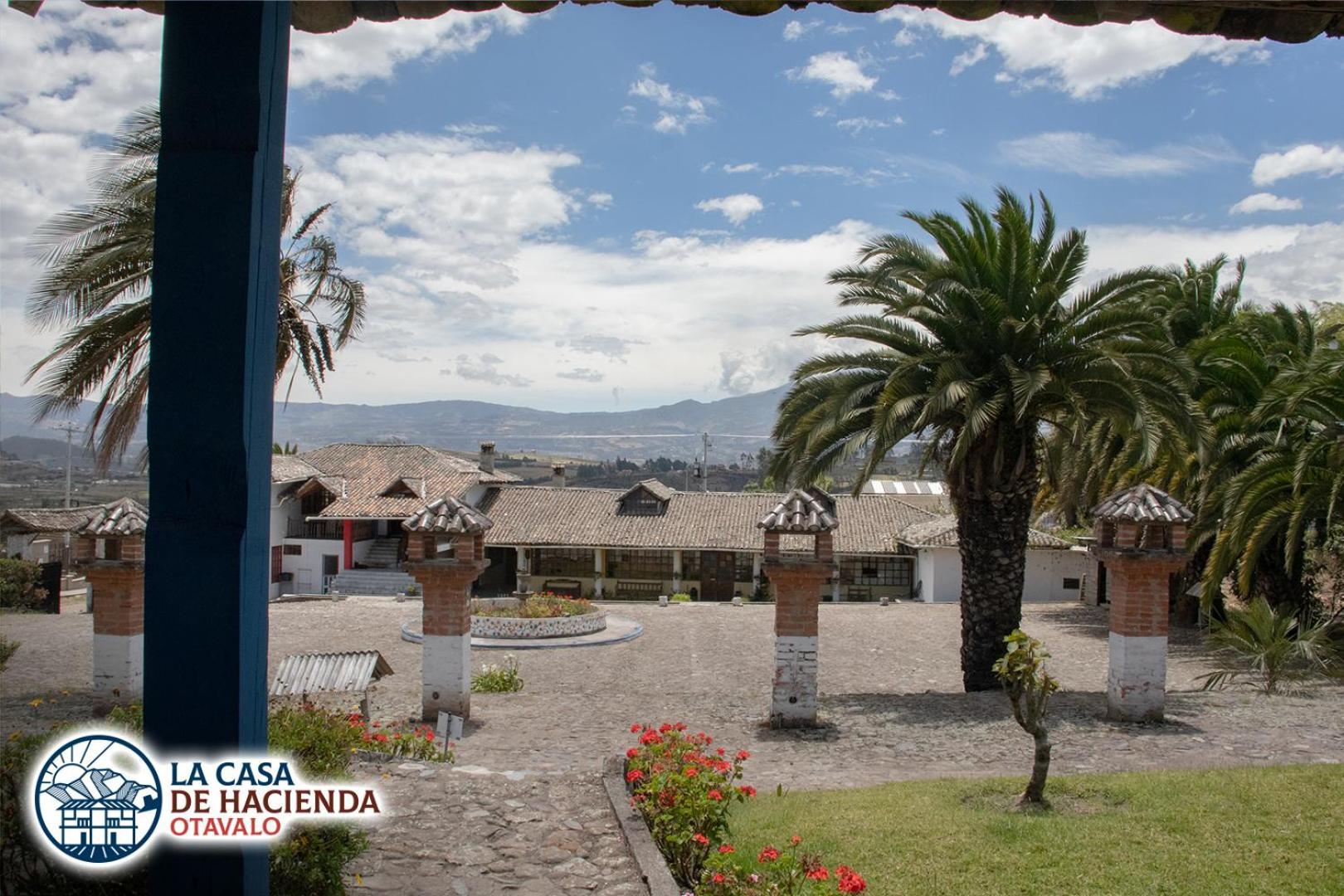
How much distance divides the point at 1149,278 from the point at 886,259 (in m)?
3.36

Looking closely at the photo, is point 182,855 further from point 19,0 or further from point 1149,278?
point 1149,278

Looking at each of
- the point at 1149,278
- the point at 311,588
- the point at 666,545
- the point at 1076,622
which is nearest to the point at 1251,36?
the point at 1149,278

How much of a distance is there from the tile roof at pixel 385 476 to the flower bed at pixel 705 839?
2868 centimetres

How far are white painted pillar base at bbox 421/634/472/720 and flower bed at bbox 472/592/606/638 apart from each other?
29.1ft

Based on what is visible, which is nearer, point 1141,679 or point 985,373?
point 1141,679

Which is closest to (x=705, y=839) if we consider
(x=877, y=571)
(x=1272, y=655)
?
(x=1272, y=655)

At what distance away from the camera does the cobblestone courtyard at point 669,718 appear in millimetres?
5441

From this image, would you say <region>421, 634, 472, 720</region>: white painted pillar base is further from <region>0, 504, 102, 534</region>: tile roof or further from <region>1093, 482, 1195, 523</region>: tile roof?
<region>0, 504, 102, 534</region>: tile roof

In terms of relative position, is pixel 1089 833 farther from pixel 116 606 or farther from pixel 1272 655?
pixel 116 606

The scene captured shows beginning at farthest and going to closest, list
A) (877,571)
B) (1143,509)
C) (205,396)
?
(877,571) → (1143,509) → (205,396)

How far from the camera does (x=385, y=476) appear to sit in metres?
36.9

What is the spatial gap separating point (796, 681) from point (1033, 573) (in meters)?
22.2

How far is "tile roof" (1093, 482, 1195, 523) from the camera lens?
1006cm

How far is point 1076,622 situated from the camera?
22.1 m
